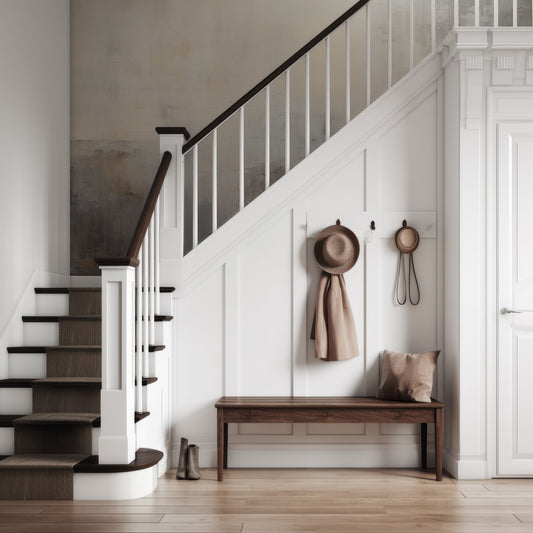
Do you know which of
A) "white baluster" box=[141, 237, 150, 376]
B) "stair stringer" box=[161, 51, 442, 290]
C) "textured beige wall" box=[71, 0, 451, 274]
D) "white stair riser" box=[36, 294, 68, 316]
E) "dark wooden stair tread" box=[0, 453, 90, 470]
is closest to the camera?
"dark wooden stair tread" box=[0, 453, 90, 470]

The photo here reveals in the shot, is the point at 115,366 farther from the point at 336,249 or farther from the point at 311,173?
Answer: the point at 311,173

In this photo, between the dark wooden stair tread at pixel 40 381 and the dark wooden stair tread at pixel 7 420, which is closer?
the dark wooden stair tread at pixel 7 420

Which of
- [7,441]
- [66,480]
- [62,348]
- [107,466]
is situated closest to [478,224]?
[107,466]

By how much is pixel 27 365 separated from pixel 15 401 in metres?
0.32

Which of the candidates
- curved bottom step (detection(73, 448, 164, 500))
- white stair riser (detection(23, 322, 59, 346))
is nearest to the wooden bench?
curved bottom step (detection(73, 448, 164, 500))

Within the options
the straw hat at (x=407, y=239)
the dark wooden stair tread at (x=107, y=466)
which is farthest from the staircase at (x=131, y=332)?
the straw hat at (x=407, y=239)

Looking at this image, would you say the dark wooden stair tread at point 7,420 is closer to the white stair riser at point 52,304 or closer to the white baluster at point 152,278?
the white baluster at point 152,278

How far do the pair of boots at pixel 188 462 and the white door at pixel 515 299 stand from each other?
1.87 meters

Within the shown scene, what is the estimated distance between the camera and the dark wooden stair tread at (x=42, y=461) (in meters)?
3.49

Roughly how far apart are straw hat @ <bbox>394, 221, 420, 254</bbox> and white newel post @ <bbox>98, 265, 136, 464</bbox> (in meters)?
1.86

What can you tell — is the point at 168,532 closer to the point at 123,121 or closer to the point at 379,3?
the point at 123,121

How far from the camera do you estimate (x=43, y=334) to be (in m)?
4.52

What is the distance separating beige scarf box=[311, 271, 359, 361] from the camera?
4.35 metres

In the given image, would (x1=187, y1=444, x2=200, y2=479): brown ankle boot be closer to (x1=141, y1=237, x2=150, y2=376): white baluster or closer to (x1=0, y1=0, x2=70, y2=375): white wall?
(x1=141, y1=237, x2=150, y2=376): white baluster
